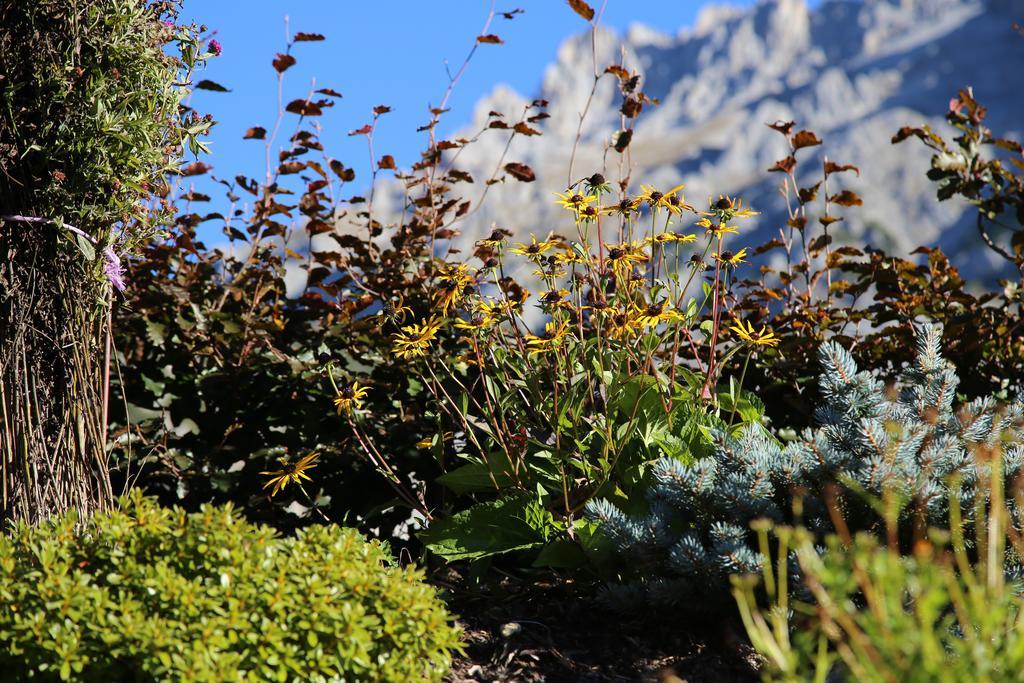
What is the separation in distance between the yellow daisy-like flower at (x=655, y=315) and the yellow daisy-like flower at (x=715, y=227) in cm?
26

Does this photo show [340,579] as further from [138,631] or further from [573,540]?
[573,540]

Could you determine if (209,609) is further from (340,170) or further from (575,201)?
(340,170)

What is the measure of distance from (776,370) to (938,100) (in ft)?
596

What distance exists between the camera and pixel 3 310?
2.81m

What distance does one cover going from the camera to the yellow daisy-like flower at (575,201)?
2.80 metres

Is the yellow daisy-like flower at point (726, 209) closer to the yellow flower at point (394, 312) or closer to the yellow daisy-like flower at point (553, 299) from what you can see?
the yellow daisy-like flower at point (553, 299)

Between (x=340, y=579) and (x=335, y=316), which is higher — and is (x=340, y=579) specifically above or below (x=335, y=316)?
below

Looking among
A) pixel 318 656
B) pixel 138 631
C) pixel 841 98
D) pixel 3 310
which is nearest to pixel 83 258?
pixel 3 310

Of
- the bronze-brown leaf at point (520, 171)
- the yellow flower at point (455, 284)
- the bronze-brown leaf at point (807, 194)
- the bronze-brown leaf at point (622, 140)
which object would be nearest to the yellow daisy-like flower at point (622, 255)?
the yellow flower at point (455, 284)

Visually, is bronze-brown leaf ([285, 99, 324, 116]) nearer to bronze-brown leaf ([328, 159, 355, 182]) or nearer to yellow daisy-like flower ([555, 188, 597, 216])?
bronze-brown leaf ([328, 159, 355, 182])

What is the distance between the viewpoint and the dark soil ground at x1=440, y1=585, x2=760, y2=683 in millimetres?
2703

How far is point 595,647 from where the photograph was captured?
112 inches

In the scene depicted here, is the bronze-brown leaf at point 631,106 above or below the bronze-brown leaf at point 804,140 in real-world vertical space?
below

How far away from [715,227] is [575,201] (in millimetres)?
415
